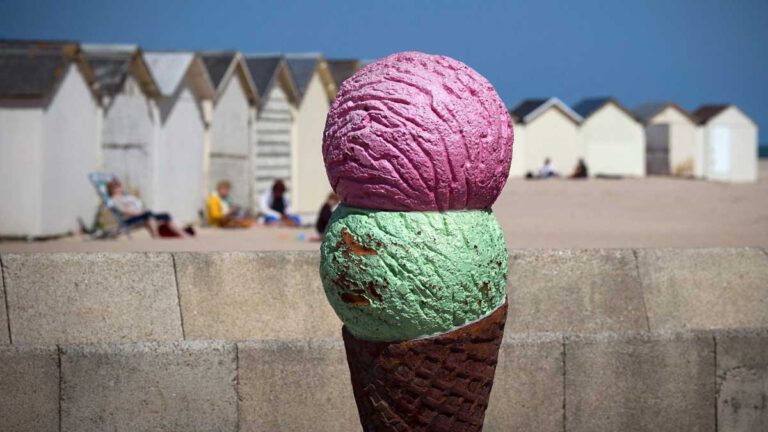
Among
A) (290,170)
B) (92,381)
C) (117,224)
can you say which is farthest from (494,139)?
(290,170)

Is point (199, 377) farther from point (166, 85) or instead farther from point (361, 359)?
point (166, 85)

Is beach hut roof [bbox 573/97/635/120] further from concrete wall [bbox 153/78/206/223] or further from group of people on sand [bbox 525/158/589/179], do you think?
concrete wall [bbox 153/78/206/223]

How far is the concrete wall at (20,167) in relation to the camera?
58.5ft

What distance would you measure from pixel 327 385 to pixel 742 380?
251 cm

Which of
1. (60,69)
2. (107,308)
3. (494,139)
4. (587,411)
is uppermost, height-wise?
(60,69)

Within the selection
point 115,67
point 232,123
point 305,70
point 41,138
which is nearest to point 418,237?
point 41,138

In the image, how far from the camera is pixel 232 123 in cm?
2534

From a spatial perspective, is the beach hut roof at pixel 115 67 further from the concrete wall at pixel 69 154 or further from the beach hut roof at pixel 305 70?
the beach hut roof at pixel 305 70

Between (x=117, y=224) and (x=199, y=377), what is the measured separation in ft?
47.8

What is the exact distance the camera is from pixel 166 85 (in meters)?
22.3

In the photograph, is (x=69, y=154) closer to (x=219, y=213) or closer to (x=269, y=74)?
(x=219, y=213)

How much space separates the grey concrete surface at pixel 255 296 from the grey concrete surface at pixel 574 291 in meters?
1.35

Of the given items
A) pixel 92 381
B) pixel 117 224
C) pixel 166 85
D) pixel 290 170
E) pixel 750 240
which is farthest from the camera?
pixel 290 170

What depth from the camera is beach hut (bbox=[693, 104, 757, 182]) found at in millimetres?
38594
